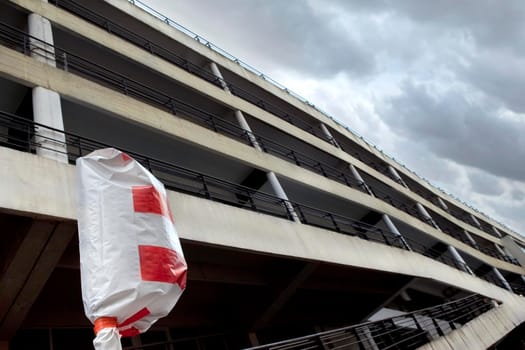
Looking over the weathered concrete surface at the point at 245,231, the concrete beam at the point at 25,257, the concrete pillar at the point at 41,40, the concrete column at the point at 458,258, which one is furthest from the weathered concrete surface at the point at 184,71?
the concrete beam at the point at 25,257

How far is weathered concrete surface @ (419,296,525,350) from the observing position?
10.9m

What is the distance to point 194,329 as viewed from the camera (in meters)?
8.81

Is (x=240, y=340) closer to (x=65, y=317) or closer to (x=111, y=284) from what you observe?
(x=65, y=317)

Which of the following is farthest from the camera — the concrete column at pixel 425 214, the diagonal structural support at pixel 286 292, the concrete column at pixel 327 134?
the concrete column at pixel 425 214

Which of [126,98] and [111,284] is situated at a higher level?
[126,98]

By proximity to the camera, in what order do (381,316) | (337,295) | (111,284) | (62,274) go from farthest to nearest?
(381,316) < (337,295) < (62,274) < (111,284)

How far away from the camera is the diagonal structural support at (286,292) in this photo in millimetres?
8961

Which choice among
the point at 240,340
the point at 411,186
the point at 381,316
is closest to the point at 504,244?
the point at 411,186

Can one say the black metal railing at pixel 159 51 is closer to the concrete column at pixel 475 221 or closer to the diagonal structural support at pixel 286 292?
the diagonal structural support at pixel 286 292

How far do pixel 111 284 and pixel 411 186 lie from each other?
27.8m

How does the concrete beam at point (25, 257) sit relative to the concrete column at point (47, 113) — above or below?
below

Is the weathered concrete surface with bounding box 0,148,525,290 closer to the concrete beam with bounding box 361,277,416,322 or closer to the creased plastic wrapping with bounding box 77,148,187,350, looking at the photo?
the concrete beam with bounding box 361,277,416,322

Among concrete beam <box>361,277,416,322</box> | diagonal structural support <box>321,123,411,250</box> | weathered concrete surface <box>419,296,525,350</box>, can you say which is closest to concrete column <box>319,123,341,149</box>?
diagonal structural support <box>321,123,411,250</box>

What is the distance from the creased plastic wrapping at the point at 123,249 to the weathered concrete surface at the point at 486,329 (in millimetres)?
9298
